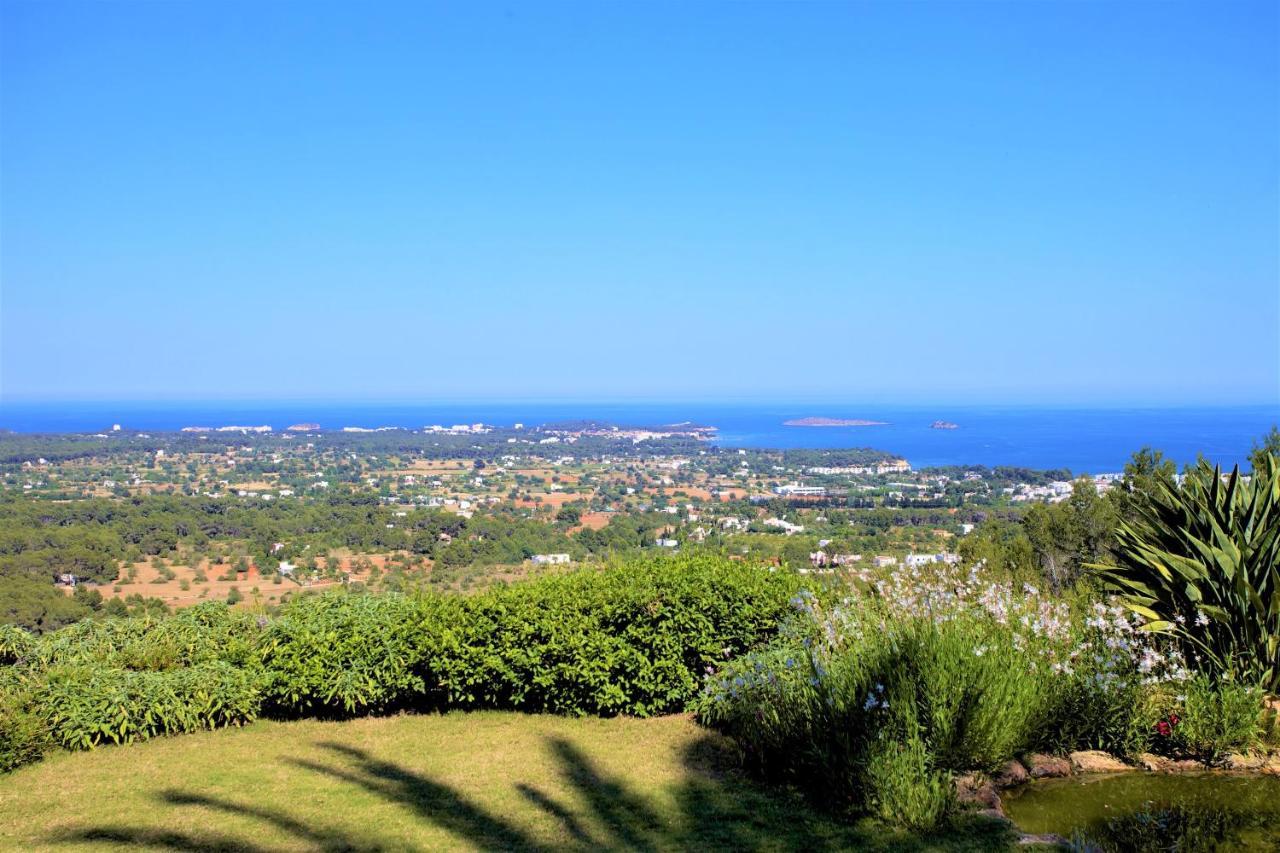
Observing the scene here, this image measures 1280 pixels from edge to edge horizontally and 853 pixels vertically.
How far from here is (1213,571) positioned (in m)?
6.75

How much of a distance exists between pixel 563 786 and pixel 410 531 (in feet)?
57.2

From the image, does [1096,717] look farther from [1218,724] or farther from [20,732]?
[20,732]

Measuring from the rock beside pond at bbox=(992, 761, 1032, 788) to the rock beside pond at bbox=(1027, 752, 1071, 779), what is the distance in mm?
64

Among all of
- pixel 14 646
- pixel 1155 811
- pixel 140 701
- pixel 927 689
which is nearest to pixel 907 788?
pixel 927 689

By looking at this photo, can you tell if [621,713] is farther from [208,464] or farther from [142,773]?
[208,464]

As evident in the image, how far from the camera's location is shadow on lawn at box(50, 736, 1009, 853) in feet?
15.3

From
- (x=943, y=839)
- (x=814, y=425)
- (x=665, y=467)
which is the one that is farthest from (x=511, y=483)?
(x=814, y=425)

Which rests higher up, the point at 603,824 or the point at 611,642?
the point at 611,642

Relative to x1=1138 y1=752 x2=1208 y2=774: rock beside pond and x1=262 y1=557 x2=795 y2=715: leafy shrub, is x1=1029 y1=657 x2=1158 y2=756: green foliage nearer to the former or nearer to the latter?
x1=1138 y1=752 x2=1208 y2=774: rock beside pond

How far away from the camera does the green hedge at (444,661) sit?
7125 millimetres

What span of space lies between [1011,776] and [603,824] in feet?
8.38

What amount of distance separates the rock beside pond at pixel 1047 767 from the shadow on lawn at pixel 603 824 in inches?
38.5

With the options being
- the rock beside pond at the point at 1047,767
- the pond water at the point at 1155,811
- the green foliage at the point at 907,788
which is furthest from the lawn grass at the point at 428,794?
the rock beside pond at the point at 1047,767

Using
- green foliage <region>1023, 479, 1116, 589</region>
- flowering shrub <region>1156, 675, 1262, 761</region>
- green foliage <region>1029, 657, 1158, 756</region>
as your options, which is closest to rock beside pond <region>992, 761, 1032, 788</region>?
green foliage <region>1029, 657, 1158, 756</region>
